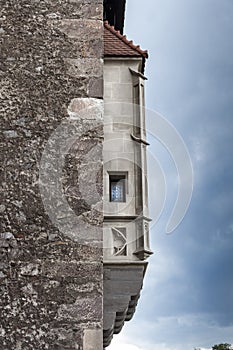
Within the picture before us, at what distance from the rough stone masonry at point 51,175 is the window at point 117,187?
38.2 inches

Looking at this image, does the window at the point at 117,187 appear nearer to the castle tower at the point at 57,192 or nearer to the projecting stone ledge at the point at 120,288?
the castle tower at the point at 57,192

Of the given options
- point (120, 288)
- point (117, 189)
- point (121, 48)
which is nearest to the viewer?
point (117, 189)

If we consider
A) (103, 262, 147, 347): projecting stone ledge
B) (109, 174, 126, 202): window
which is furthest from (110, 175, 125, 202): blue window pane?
(103, 262, 147, 347): projecting stone ledge

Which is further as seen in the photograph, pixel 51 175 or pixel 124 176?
pixel 124 176

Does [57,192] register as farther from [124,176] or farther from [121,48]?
[121,48]

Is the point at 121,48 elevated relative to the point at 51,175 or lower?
elevated

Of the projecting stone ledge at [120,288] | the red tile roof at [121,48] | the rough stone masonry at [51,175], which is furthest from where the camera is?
the red tile roof at [121,48]

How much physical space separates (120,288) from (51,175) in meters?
1.65

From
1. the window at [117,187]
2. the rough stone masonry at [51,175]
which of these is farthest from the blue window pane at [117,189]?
the rough stone masonry at [51,175]

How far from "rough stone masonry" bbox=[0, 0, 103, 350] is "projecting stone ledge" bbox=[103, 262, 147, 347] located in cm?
105

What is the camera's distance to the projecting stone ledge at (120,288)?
433 centimetres

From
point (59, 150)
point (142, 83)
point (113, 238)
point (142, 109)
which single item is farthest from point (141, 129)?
point (59, 150)

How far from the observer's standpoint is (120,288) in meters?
4.70

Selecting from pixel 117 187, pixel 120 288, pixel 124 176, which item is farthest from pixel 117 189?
pixel 120 288
